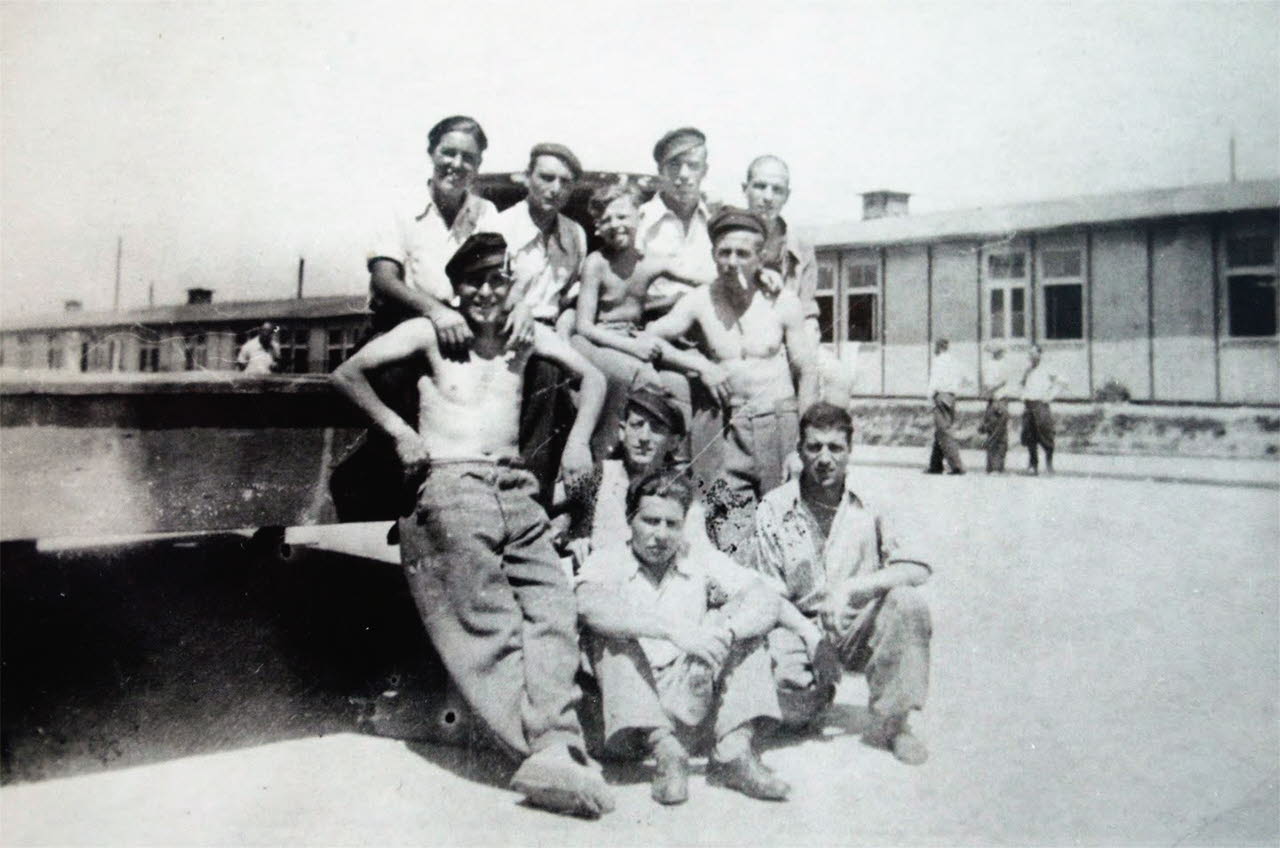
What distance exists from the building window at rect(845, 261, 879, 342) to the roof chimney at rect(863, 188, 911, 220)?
204cm

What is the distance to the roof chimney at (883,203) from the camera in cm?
1864

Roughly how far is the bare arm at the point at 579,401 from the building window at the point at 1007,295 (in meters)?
Result: 12.6

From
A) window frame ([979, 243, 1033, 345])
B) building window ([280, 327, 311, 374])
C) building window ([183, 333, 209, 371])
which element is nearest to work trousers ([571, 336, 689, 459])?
building window ([280, 327, 311, 374])

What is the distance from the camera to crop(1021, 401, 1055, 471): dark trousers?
442 inches

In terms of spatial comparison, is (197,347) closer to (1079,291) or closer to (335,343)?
(335,343)

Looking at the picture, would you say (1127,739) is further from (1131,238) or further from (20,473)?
(1131,238)

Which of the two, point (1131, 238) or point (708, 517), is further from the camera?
point (1131, 238)

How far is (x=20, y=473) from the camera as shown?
2914 mm

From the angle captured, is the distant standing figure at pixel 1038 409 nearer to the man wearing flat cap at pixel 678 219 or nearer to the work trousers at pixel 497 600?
the man wearing flat cap at pixel 678 219

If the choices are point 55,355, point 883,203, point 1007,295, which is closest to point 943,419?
point 1007,295

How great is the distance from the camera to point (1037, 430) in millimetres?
11547

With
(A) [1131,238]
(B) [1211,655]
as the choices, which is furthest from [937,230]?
(B) [1211,655]

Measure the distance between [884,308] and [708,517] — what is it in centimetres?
1370

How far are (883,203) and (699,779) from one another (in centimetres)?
1720
